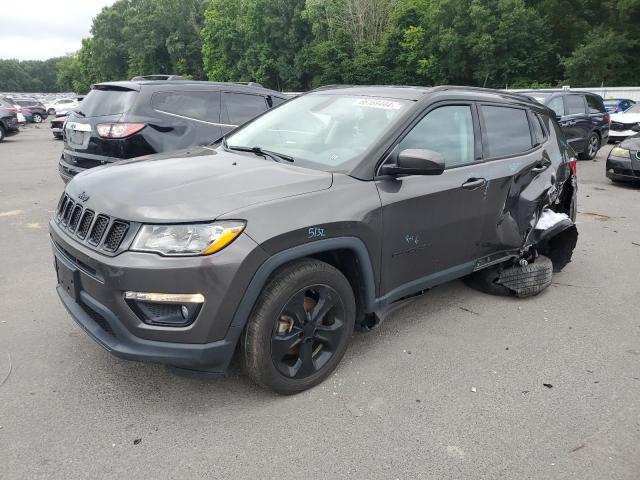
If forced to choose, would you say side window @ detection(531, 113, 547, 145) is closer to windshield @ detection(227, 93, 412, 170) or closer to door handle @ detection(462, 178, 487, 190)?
door handle @ detection(462, 178, 487, 190)

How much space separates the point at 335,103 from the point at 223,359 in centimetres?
209

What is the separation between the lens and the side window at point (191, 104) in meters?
6.57

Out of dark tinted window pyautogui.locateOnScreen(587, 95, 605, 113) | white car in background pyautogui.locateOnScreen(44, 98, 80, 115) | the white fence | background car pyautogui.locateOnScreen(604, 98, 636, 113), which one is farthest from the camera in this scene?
the white fence

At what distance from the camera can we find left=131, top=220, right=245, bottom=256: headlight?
8.14ft

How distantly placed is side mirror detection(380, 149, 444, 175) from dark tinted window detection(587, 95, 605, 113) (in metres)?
12.1

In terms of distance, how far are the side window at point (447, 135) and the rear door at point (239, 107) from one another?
3884 millimetres

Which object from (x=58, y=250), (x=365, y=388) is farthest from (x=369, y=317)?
(x=58, y=250)

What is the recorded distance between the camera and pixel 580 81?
35844 millimetres

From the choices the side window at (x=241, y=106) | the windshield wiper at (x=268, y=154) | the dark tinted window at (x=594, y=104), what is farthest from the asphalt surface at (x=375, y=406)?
the dark tinted window at (x=594, y=104)

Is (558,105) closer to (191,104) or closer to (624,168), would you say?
(624,168)

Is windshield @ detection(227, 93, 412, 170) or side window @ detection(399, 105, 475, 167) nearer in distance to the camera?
windshield @ detection(227, 93, 412, 170)

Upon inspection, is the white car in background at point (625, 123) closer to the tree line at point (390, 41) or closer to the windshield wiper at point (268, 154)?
the tree line at point (390, 41)

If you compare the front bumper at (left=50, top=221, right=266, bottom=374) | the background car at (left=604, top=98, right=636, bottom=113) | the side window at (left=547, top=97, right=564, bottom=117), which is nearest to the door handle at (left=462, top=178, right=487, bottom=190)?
the front bumper at (left=50, top=221, right=266, bottom=374)

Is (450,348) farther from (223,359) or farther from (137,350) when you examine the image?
(137,350)
